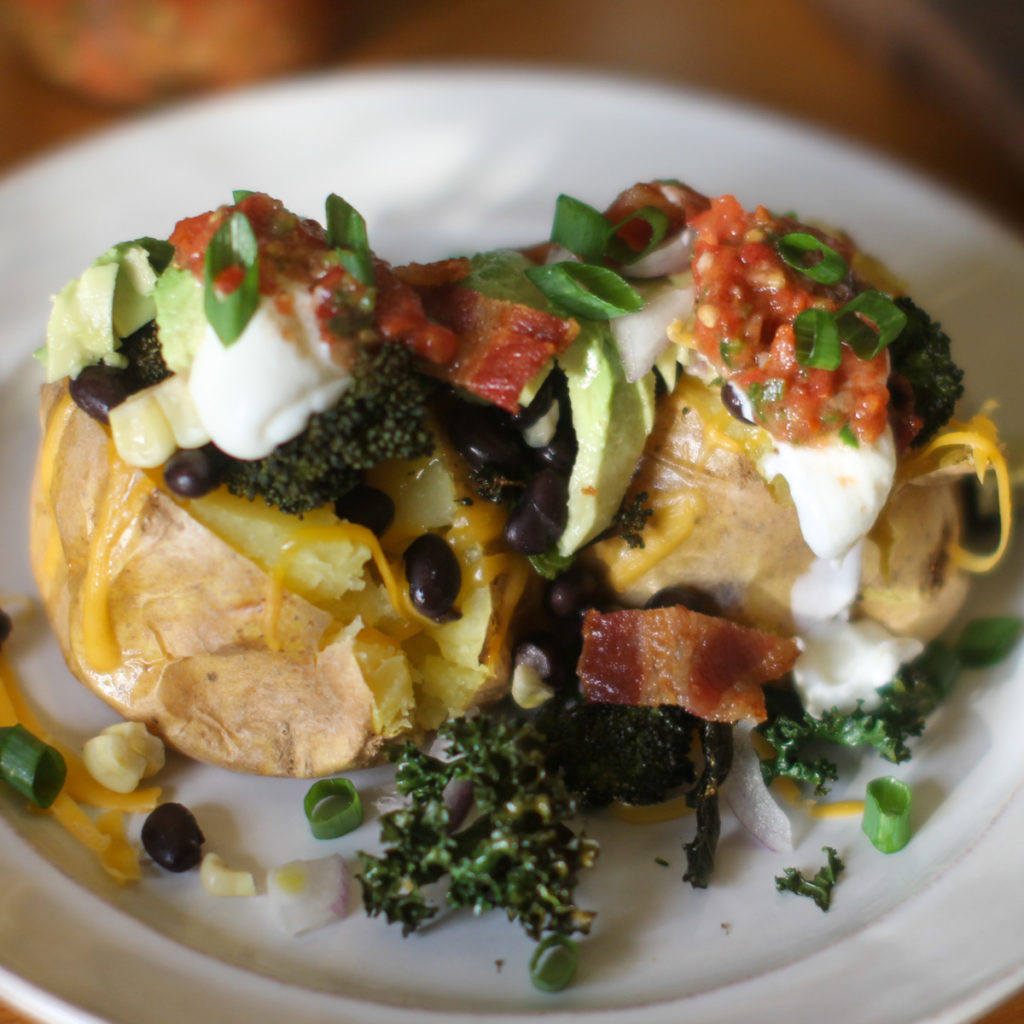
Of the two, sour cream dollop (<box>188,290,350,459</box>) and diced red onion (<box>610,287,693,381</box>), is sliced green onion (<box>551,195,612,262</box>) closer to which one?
diced red onion (<box>610,287,693,381</box>)

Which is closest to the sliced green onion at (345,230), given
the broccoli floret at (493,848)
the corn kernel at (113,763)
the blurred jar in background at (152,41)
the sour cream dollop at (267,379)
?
the sour cream dollop at (267,379)

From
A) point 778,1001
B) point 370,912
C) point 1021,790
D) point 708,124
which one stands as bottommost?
point 370,912

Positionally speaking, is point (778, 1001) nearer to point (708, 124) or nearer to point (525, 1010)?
point (525, 1010)

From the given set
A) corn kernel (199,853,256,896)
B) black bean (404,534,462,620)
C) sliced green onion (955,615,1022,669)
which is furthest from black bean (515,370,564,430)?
sliced green onion (955,615,1022,669)

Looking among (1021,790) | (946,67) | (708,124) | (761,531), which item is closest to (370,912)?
(761,531)

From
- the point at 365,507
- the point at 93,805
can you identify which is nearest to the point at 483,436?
the point at 365,507

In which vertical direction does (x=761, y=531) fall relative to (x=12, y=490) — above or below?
above

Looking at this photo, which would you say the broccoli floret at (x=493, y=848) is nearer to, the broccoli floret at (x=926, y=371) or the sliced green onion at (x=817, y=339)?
the sliced green onion at (x=817, y=339)
